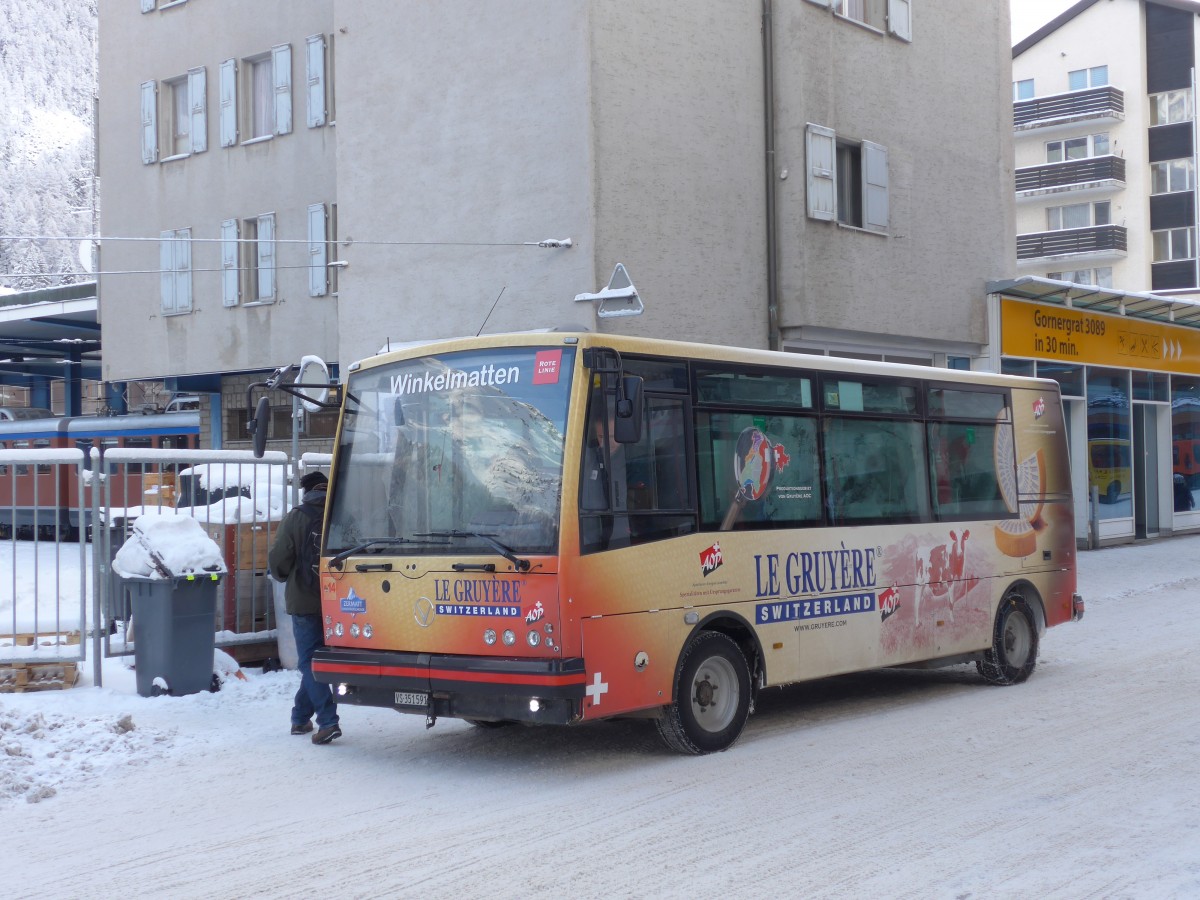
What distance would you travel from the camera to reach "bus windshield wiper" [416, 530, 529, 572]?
26.4 ft

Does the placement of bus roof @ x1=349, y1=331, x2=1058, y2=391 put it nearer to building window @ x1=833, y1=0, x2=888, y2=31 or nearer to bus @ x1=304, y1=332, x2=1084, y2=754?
bus @ x1=304, y1=332, x2=1084, y2=754

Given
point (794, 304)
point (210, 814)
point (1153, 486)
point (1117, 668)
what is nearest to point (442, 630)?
point (210, 814)

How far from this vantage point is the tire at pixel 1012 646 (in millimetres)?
12000

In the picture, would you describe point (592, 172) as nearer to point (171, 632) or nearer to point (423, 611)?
point (171, 632)

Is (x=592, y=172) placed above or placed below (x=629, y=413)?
above

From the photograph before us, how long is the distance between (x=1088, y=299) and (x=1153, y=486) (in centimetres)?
565

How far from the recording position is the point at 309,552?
9602 millimetres

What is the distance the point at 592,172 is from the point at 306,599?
34.1ft

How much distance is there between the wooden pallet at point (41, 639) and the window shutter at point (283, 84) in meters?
17.8

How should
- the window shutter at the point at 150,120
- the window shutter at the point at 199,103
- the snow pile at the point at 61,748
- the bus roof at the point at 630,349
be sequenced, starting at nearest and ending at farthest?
the snow pile at the point at 61,748
the bus roof at the point at 630,349
the window shutter at the point at 199,103
the window shutter at the point at 150,120

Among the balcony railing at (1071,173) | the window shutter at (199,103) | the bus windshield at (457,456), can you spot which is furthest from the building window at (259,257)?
the balcony railing at (1071,173)

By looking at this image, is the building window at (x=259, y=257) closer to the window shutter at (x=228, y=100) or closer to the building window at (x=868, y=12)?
the window shutter at (x=228, y=100)

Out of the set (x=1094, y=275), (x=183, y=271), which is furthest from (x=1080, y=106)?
(x=183, y=271)

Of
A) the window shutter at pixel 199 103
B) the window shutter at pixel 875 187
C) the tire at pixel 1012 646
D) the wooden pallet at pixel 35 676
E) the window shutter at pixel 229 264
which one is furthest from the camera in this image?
the window shutter at pixel 199 103
